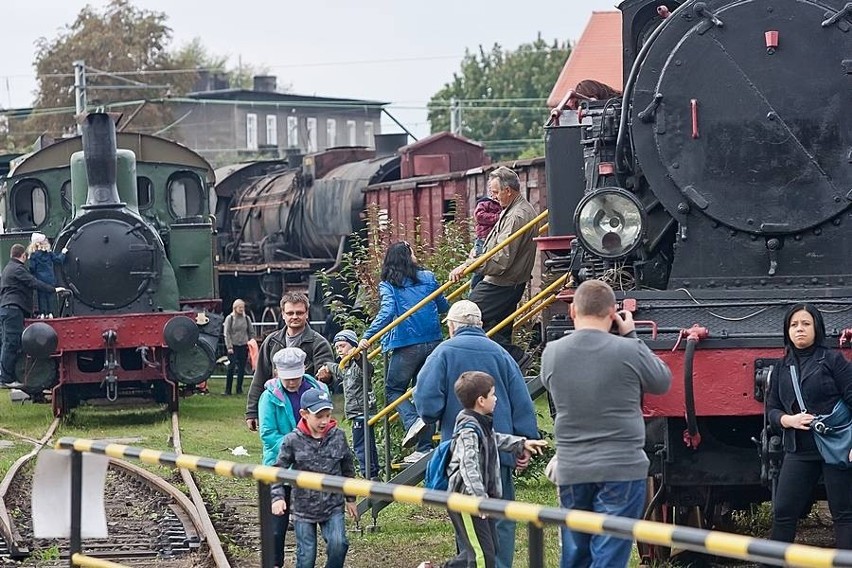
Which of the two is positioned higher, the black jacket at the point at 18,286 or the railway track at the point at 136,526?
the black jacket at the point at 18,286

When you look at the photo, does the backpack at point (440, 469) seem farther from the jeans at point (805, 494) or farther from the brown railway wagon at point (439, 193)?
the brown railway wagon at point (439, 193)

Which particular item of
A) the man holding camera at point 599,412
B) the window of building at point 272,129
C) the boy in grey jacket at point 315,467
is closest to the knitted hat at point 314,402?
the boy in grey jacket at point 315,467

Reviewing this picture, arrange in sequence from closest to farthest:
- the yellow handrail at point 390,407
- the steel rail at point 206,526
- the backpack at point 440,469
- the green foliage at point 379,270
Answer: the backpack at point 440,469 → the steel rail at point 206,526 → the yellow handrail at point 390,407 → the green foliage at point 379,270

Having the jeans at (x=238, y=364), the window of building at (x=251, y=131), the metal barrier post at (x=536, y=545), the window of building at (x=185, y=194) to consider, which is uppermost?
the window of building at (x=251, y=131)

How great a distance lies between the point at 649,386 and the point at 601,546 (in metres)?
0.68

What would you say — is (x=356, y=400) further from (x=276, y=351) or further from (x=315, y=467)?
(x=315, y=467)

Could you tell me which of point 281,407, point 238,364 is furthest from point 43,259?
point 281,407

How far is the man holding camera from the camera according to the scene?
243 inches

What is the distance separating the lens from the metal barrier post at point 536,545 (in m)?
4.52

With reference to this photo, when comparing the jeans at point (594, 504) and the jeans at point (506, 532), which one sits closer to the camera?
the jeans at point (594, 504)

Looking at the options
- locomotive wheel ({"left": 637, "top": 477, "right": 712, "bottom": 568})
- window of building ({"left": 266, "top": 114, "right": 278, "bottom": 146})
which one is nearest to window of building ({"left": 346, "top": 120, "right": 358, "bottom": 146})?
window of building ({"left": 266, "top": 114, "right": 278, "bottom": 146})

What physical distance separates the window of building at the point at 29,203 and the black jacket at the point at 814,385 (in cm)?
1415

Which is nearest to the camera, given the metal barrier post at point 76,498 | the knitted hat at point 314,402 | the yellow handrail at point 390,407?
the metal barrier post at point 76,498

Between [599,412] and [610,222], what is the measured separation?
2098 millimetres
